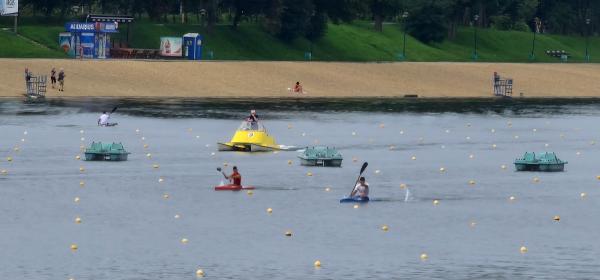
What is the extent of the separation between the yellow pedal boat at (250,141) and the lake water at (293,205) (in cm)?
103

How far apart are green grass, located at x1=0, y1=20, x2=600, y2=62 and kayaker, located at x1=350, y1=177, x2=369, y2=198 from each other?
78757 millimetres

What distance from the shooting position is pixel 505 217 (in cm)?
6141

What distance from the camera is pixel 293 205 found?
63.6m

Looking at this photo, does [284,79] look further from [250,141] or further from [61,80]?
[250,141]

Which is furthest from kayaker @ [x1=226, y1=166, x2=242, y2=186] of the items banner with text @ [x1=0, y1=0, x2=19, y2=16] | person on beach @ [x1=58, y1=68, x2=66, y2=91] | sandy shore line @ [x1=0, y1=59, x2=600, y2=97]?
banner with text @ [x1=0, y1=0, x2=19, y2=16]

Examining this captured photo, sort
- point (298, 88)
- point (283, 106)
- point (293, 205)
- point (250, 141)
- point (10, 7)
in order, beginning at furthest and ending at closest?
point (10, 7), point (298, 88), point (283, 106), point (250, 141), point (293, 205)

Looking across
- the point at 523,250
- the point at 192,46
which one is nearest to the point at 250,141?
the point at 523,250

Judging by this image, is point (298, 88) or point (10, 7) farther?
point (10, 7)

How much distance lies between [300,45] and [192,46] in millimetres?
23363

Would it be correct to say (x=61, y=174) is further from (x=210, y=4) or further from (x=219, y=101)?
(x=210, y=4)

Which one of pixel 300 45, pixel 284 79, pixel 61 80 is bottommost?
pixel 61 80

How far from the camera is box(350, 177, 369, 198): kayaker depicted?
64.6 meters

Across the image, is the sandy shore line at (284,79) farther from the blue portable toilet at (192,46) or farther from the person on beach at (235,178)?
the person on beach at (235,178)

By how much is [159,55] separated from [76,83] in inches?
858
